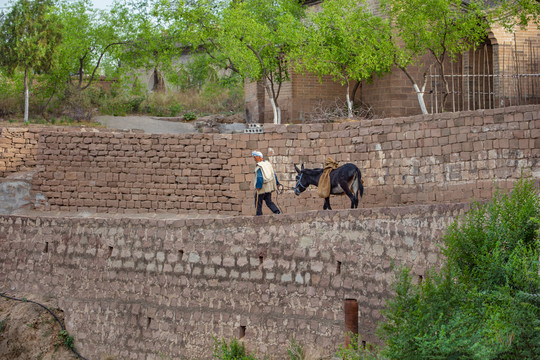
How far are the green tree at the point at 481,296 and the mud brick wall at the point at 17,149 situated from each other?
38.4ft

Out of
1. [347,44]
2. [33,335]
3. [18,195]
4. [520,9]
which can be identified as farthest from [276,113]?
[33,335]

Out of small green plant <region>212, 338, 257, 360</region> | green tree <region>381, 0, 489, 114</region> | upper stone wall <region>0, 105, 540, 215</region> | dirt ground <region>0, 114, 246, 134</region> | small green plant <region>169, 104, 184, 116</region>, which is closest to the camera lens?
small green plant <region>212, 338, 257, 360</region>

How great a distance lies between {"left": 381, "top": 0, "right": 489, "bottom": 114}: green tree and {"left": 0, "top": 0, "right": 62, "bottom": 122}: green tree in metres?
10.9

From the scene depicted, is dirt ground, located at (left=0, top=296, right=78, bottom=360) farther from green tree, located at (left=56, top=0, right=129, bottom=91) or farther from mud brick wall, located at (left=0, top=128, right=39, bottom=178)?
green tree, located at (left=56, top=0, right=129, bottom=91)

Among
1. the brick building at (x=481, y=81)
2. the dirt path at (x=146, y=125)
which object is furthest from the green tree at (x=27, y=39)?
the brick building at (x=481, y=81)

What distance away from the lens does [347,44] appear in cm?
2086

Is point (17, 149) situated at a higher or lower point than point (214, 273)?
higher

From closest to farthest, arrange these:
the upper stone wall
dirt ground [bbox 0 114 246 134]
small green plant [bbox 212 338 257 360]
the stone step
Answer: small green plant [bbox 212 338 257 360] → the upper stone wall → the stone step → dirt ground [bbox 0 114 246 134]

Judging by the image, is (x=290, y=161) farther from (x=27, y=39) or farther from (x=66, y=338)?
(x=27, y=39)

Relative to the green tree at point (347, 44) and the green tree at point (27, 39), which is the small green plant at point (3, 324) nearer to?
the green tree at point (347, 44)

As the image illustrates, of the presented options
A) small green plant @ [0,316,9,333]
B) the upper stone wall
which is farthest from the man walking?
small green plant @ [0,316,9,333]

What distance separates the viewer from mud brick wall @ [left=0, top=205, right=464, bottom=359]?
1091cm

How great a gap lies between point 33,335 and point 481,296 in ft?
28.6

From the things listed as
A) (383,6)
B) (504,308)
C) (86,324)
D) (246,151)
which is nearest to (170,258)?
(86,324)
